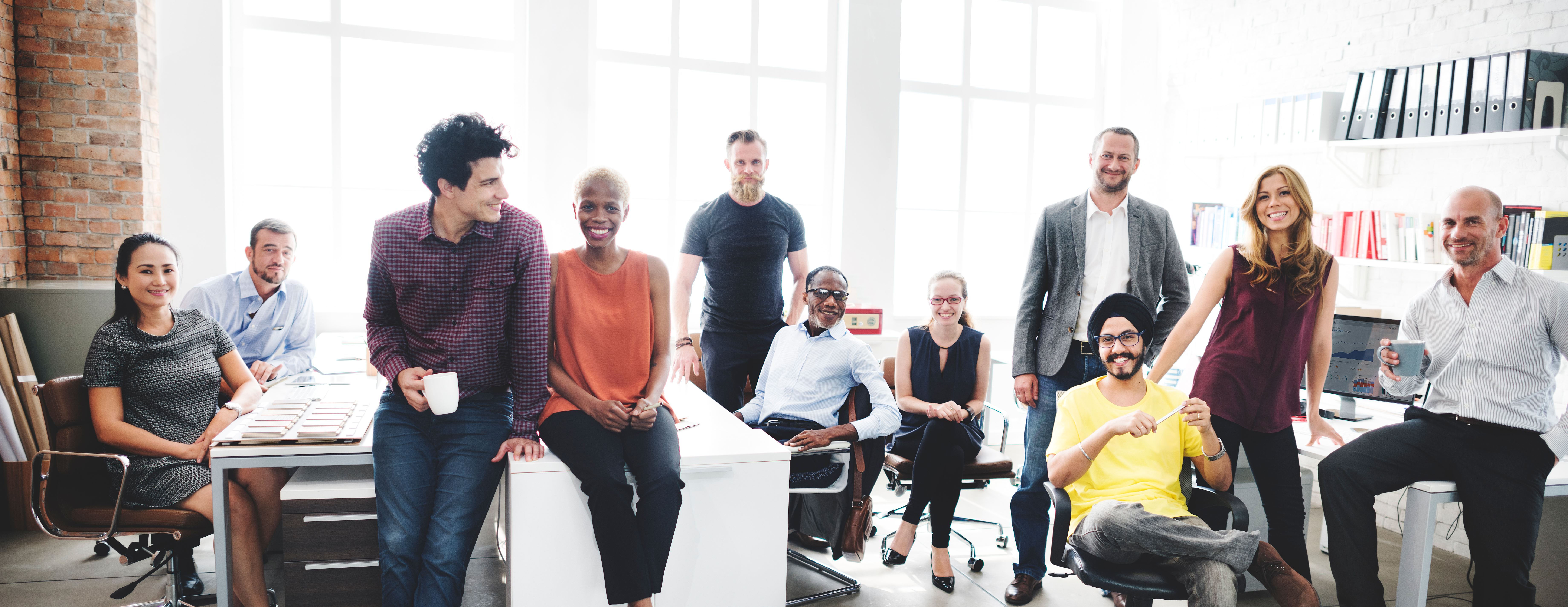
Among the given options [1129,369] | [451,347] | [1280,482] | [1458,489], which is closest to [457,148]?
[451,347]

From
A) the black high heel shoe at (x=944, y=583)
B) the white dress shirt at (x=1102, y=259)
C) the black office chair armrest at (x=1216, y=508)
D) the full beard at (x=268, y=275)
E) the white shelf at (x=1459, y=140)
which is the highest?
the white shelf at (x=1459, y=140)

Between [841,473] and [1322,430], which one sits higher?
[1322,430]

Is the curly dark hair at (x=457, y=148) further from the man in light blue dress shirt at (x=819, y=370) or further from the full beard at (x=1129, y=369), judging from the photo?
the full beard at (x=1129, y=369)

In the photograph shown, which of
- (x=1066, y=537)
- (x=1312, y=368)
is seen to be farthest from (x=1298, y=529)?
(x=1066, y=537)

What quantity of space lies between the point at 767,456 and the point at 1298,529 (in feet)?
5.35

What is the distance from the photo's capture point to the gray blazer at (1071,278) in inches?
115

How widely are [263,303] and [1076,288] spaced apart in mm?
3067

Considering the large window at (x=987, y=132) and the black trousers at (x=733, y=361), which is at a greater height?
the large window at (x=987, y=132)

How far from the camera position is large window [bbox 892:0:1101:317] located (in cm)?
557

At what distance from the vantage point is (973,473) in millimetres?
3152

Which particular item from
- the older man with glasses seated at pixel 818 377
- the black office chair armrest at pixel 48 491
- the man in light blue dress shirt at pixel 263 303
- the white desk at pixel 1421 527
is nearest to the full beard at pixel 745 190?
the older man with glasses seated at pixel 818 377

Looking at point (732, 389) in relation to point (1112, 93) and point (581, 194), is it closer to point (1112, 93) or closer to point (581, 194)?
point (581, 194)

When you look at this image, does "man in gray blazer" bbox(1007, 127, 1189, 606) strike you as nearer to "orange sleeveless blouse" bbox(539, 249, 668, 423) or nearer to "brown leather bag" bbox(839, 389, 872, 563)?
"brown leather bag" bbox(839, 389, 872, 563)

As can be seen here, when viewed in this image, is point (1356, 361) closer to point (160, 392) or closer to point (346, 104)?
point (160, 392)
